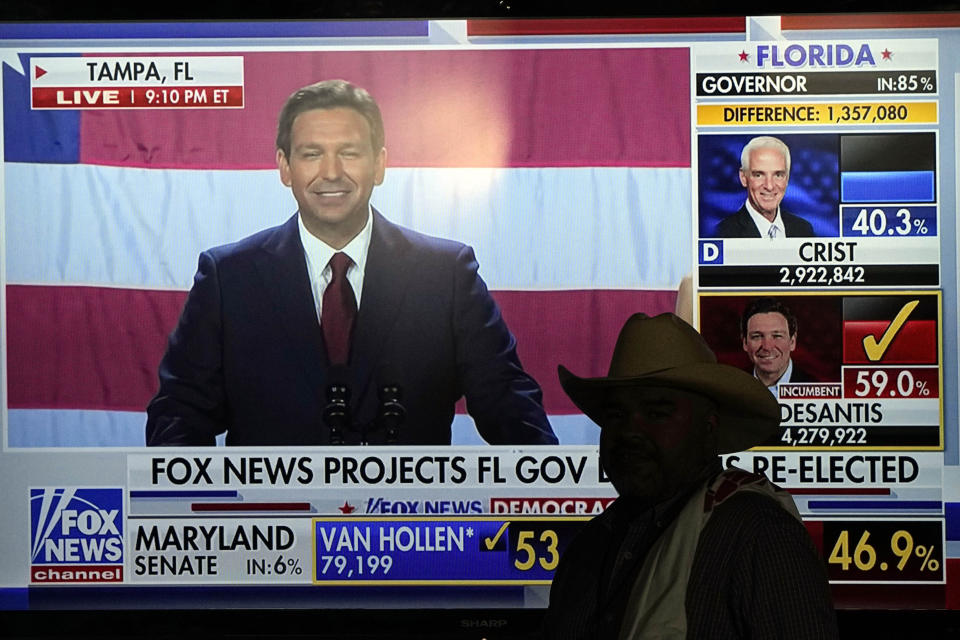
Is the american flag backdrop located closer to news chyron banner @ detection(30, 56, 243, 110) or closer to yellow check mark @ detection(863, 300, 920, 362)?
news chyron banner @ detection(30, 56, 243, 110)

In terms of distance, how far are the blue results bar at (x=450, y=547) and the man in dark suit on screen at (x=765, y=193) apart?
0.84m

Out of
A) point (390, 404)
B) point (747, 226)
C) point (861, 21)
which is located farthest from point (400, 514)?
point (861, 21)

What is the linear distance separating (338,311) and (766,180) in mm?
1119

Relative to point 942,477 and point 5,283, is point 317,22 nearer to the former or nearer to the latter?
point 5,283

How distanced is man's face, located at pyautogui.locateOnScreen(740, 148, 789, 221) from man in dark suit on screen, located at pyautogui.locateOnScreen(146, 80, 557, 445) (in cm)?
70

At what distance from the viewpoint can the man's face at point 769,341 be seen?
124 inches

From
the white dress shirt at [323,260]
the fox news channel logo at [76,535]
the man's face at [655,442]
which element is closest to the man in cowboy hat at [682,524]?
the man's face at [655,442]

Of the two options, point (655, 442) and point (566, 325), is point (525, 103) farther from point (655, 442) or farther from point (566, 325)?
point (655, 442)

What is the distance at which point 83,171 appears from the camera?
126 inches

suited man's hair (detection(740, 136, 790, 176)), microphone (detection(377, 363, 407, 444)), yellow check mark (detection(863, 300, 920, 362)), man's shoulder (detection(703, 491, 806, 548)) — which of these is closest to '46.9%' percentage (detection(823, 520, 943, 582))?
yellow check mark (detection(863, 300, 920, 362))

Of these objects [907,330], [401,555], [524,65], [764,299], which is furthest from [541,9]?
[401,555]

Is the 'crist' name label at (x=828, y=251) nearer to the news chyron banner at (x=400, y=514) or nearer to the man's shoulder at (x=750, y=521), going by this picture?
the news chyron banner at (x=400, y=514)

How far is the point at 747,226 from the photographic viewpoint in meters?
3.16

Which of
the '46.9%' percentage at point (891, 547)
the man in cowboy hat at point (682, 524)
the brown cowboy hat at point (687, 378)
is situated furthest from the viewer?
the '46.9%' percentage at point (891, 547)
